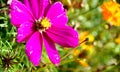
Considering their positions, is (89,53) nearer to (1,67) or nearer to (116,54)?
(116,54)

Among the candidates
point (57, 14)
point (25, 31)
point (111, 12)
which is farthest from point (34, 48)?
point (111, 12)

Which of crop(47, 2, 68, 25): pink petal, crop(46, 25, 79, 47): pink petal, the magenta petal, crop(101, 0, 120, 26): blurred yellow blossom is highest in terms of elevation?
crop(101, 0, 120, 26): blurred yellow blossom

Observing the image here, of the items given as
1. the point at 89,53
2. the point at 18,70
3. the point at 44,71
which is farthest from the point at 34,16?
the point at 89,53

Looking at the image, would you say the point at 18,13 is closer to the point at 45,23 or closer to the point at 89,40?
the point at 45,23

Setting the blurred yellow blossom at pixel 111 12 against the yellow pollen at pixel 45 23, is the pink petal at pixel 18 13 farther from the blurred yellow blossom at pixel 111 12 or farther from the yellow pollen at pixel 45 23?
the blurred yellow blossom at pixel 111 12

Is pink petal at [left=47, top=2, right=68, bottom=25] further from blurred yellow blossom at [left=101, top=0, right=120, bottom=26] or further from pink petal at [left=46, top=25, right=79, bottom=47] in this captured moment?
blurred yellow blossom at [left=101, top=0, right=120, bottom=26]

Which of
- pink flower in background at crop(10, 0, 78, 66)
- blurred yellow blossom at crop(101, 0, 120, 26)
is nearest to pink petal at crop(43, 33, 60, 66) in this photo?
pink flower in background at crop(10, 0, 78, 66)

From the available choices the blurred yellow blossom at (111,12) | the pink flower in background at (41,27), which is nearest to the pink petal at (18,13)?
the pink flower in background at (41,27)
